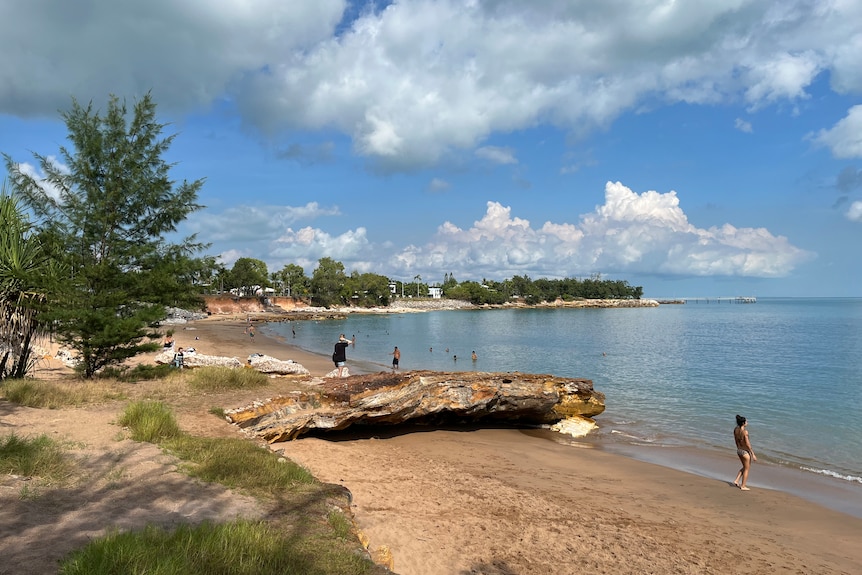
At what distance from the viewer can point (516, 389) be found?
48.7 ft

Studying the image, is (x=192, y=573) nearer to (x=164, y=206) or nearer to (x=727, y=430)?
(x=164, y=206)

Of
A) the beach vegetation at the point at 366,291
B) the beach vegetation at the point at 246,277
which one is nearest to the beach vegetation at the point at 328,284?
the beach vegetation at the point at 366,291

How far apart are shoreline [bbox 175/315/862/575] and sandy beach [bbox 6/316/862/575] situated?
0.09 ft

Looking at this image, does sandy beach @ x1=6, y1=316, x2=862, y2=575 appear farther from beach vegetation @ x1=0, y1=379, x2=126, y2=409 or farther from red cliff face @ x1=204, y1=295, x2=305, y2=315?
red cliff face @ x1=204, y1=295, x2=305, y2=315

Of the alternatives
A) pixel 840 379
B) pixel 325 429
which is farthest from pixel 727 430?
pixel 840 379

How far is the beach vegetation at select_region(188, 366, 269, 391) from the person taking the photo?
1344 cm

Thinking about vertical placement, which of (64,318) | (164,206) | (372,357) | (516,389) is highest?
(164,206)

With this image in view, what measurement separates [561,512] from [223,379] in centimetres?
971

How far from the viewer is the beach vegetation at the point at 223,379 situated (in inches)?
529

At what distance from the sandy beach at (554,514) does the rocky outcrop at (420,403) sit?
58 centimetres

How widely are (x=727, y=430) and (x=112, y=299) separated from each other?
19.6 metres

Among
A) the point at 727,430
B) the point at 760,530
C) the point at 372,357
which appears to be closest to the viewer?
the point at 760,530

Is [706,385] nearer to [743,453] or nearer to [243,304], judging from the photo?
[743,453]

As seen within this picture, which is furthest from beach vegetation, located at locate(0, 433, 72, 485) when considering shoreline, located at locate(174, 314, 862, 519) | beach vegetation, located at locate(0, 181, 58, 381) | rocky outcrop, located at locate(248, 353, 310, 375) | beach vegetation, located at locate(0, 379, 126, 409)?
shoreline, located at locate(174, 314, 862, 519)
